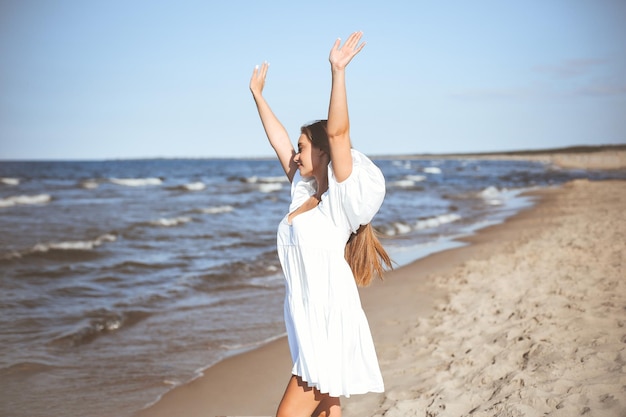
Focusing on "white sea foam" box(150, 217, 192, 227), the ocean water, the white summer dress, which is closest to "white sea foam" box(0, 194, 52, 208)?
the ocean water

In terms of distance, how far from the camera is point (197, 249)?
13648 mm

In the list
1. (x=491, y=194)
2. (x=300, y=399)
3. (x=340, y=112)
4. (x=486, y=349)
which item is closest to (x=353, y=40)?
(x=340, y=112)

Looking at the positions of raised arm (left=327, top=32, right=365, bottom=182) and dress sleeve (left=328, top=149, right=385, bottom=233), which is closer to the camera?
raised arm (left=327, top=32, right=365, bottom=182)

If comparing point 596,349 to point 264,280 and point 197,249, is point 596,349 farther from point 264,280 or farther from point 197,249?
point 197,249

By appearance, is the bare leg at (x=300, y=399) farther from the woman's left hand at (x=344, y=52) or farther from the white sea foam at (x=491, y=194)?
the white sea foam at (x=491, y=194)

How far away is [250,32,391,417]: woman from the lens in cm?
259

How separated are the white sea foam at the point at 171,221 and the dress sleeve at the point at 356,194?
16.4 metres

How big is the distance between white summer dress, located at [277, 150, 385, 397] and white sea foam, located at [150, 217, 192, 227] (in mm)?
16241

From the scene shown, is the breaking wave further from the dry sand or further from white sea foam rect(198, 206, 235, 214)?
white sea foam rect(198, 206, 235, 214)

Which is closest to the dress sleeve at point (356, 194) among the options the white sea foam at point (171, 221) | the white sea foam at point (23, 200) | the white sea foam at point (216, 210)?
the white sea foam at point (171, 221)

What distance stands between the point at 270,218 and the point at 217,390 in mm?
15635

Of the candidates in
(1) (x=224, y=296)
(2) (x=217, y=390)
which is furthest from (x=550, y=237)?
(2) (x=217, y=390)

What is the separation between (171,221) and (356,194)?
1729 cm

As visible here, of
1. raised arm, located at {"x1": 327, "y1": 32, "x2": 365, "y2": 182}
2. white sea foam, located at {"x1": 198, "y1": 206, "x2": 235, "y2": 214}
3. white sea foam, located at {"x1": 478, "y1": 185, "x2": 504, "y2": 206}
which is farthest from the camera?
white sea foam, located at {"x1": 478, "y1": 185, "x2": 504, "y2": 206}
